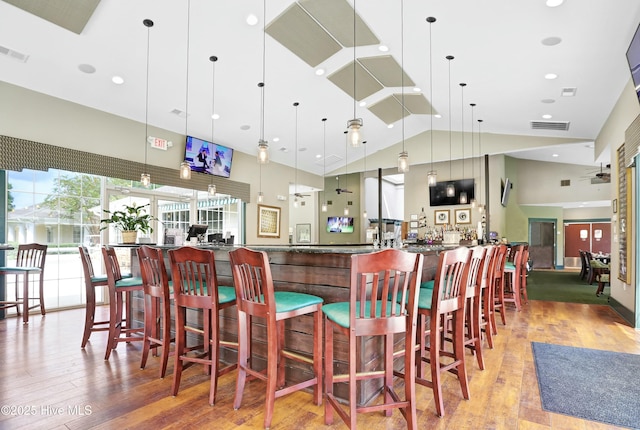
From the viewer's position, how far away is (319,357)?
227 centimetres

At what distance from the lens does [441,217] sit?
10.7 metres

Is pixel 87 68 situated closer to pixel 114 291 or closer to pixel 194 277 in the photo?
pixel 114 291

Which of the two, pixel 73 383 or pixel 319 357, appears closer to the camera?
pixel 319 357

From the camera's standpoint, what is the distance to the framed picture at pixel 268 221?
9.06 meters

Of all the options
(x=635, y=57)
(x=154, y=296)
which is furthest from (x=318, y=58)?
(x=154, y=296)

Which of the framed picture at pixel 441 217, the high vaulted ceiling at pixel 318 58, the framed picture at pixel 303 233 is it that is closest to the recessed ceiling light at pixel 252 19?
the high vaulted ceiling at pixel 318 58

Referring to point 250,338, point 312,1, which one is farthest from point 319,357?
point 312,1

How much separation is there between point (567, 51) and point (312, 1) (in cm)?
328

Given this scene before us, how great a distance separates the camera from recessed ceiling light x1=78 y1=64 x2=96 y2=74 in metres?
4.70

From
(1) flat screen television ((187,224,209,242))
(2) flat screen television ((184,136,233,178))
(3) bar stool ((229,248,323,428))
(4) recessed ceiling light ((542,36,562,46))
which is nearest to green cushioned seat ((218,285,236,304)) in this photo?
(3) bar stool ((229,248,323,428))

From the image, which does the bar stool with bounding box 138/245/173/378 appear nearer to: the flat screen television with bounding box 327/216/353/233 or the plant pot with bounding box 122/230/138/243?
the plant pot with bounding box 122/230/138/243

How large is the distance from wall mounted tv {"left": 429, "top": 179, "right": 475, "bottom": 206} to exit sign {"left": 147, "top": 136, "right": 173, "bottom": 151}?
7.76 m

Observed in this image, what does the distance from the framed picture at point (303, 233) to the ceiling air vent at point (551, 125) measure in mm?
8273

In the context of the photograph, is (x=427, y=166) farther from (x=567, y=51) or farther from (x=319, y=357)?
(x=319, y=357)
